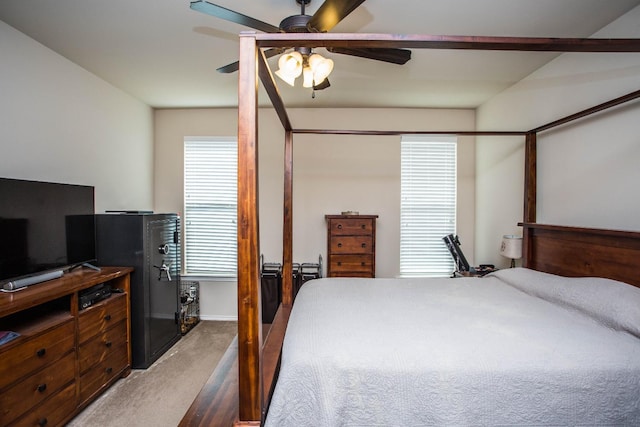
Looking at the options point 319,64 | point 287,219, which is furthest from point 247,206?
point 287,219

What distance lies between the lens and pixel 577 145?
84.5 inches

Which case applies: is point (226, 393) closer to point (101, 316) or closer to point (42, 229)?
point (101, 316)

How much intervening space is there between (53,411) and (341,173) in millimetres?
3236

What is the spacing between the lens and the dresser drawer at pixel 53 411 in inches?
65.8

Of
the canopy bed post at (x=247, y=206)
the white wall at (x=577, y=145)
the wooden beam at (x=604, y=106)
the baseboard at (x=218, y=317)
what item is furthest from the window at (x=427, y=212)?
the canopy bed post at (x=247, y=206)

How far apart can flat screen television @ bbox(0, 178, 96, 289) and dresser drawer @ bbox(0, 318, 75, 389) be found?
399 millimetres

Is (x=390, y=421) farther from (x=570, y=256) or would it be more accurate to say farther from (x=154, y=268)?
(x=154, y=268)

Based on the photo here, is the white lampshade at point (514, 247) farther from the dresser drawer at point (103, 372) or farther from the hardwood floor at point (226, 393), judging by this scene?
the dresser drawer at point (103, 372)

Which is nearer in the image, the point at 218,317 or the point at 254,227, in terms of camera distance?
the point at 254,227

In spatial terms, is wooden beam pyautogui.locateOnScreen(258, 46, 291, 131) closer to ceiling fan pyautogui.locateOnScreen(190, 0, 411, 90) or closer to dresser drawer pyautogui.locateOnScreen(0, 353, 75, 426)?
ceiling fan pyautogui.locateOnScreen(190, 0, 411, 90)

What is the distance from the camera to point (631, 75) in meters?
1.80

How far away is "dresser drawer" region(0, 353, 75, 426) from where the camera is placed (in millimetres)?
1549

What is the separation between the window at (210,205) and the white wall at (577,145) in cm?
319

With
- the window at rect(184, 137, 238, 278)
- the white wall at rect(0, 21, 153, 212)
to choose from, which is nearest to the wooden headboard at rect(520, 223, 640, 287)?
the window at rect(184, 137, 238, 278)
